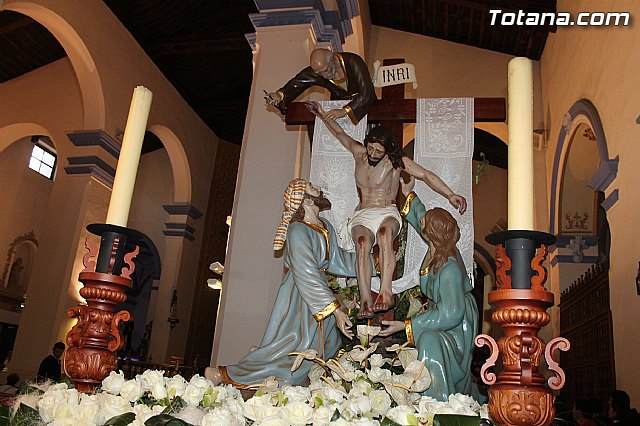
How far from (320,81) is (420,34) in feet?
21.1

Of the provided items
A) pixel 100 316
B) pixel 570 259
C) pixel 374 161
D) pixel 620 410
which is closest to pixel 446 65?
pixel 570 259

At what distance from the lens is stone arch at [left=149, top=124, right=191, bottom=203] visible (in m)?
12.0

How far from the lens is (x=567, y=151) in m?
7.91

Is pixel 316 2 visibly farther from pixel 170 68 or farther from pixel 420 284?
pixel 170 68

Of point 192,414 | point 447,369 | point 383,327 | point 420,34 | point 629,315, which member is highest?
point 420,34

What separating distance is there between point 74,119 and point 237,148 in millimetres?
4587

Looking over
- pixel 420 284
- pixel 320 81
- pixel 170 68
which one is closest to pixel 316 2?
pixel 320 81

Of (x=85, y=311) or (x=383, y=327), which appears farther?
(x=383, y=327)

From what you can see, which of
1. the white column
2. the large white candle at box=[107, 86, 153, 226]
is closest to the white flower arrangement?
the large white candle at box=[107, 86, 153, 226]

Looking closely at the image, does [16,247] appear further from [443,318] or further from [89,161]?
[443,318]

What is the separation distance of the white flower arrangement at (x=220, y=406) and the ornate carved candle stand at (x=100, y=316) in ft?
1.67

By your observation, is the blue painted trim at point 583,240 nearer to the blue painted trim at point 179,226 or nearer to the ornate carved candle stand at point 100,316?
the ornate carved candle stand at point 100,316

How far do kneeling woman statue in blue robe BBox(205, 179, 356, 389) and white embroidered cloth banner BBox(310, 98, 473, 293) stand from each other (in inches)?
8.3

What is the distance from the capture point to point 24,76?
10742 mm
